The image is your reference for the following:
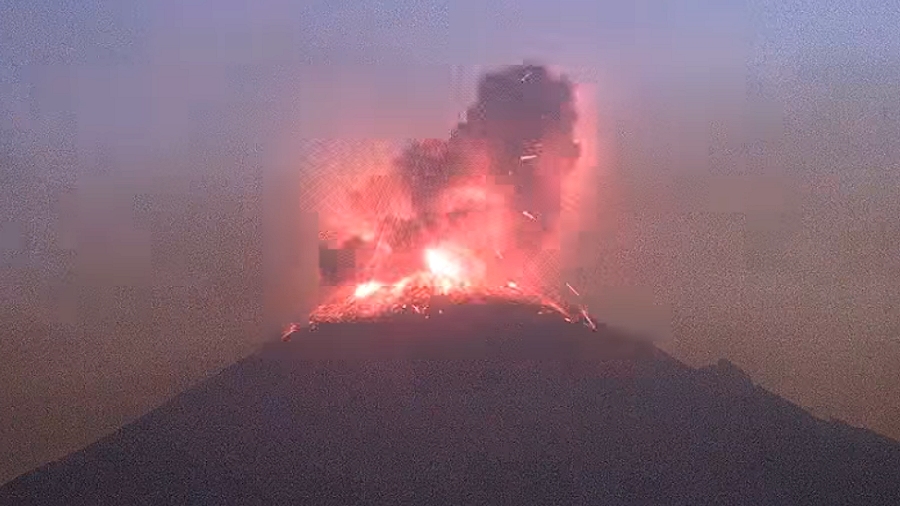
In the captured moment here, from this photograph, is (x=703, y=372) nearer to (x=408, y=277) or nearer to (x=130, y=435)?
(x=408, y=277)

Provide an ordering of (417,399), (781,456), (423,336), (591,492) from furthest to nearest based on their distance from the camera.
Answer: (423,336) < (417,399) < (781,456) < (591,492)

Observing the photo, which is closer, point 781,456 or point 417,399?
point 781,456

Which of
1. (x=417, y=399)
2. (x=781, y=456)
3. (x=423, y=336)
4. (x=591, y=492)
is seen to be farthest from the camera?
(x=423, y=336)

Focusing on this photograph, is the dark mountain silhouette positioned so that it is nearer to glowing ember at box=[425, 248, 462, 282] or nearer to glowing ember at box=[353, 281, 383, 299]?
glowing ember at box=[353, 281, 383, 299]

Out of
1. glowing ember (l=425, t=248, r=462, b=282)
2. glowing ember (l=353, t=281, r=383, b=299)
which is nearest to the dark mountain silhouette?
glowing ember (l=353, t=281, r=383, b=299)

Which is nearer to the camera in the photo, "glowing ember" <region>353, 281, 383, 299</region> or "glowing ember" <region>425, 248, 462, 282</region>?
"glowing ember" <region>353, 281, 383, 299</region>

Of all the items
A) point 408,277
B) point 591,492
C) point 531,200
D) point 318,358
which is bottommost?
point 591,492

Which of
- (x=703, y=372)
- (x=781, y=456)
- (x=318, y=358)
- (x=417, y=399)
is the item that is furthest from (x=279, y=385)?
(x=781, y=456)

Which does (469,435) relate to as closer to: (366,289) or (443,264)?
(366,289)

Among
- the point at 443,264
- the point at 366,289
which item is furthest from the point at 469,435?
the point at 443,264
